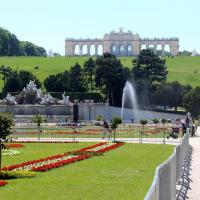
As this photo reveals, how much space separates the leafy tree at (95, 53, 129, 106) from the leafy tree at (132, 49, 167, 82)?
5516mm

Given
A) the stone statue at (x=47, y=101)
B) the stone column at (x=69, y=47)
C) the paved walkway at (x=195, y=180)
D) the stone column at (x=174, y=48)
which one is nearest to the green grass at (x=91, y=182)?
the paved walkway at (x=195, y=180)

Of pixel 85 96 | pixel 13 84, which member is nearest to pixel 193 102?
pixel 85 96

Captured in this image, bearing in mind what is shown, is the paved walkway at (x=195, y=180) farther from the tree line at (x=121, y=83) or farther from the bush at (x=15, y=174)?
the tree line at (x=121, y=83)

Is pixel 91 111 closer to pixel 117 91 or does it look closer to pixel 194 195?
pixel 117 91

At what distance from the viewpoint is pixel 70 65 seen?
11919cm

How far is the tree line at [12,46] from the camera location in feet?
482

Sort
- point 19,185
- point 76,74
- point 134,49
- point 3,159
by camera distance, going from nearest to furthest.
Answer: point 19,185 < point 3,159 < point 76,74 < point 134,49

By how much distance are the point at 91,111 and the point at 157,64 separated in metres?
16.5

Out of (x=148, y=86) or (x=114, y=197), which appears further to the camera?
(x=148, y=86)

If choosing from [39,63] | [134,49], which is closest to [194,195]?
[39,63]

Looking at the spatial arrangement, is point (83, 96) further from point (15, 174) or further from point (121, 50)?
point (121, 50)

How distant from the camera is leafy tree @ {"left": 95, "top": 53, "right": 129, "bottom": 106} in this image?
7866 cm

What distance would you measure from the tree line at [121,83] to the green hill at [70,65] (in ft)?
53.0

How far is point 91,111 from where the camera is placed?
73750 millimetres
